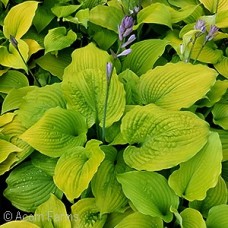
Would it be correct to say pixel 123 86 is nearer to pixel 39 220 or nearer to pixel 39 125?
pixel 39 125

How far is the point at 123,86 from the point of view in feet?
5.56

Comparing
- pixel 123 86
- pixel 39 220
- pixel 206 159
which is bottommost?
pixel 39 220

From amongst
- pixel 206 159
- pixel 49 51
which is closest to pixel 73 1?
pixel 49 51

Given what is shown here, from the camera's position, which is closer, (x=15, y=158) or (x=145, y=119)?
(x=145, y=119)

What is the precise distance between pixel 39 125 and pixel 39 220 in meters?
0.35

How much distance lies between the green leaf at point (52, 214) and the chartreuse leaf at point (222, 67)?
3.15 ft

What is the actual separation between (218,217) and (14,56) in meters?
1.14

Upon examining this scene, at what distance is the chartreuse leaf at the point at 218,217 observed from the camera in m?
1.45

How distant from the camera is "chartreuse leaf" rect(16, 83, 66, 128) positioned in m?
1.76

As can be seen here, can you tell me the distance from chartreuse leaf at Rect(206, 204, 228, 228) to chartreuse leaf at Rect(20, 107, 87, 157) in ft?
1.74

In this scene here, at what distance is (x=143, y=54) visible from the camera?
1.98 metres

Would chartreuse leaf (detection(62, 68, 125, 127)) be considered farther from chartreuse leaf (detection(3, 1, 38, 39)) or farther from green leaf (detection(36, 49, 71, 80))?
chartreuse leaf (detection(3, 1, 38, 39))

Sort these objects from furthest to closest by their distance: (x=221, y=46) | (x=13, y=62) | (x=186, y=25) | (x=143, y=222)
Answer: (x=221, y=46), (x=186, y=25), (x=13, y=62), (x=143, y=222)

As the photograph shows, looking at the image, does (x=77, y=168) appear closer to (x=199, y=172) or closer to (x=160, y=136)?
(x=160, y=136)
